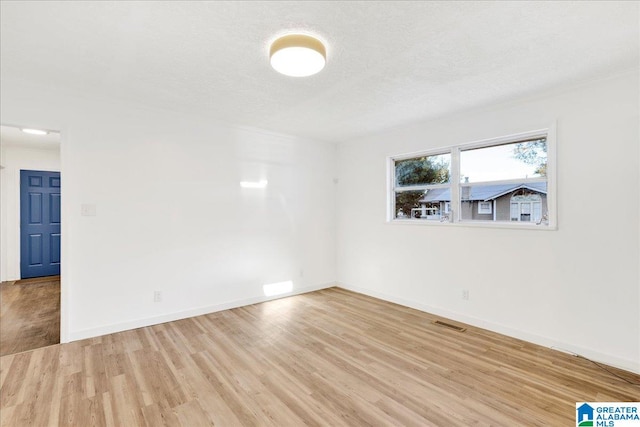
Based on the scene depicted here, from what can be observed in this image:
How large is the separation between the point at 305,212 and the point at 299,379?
2902 millimetres

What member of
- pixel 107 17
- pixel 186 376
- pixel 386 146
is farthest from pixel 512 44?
pixel 186 376

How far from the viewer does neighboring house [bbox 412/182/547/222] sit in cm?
315

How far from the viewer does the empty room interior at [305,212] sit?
6.51 feet

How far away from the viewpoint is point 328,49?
2.19 meters

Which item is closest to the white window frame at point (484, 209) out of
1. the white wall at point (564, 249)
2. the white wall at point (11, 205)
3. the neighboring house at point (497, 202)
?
the neighboring house at point (497, 202)

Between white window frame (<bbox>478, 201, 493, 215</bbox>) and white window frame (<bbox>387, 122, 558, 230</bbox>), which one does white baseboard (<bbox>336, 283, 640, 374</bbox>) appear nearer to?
white window frame (<bbox>387, 122, 558, 230</bbox>)

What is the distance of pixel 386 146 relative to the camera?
14.8 feet

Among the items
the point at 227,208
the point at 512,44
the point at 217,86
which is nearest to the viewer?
the point at 512,44

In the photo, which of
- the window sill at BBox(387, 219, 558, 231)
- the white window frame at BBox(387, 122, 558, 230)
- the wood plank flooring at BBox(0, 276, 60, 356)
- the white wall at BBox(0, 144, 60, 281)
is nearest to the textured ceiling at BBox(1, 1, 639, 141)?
the white window frame at BBox(387, 122, 558, 230)

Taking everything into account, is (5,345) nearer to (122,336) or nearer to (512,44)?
(122,336)

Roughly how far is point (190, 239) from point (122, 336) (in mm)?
1239

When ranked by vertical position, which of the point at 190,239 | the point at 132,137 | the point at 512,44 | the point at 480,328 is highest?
the point at 512,44

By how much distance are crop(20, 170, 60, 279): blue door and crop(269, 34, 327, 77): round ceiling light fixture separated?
20.2 ft

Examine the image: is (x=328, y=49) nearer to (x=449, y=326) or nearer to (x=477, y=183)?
(x=477, y=183)
